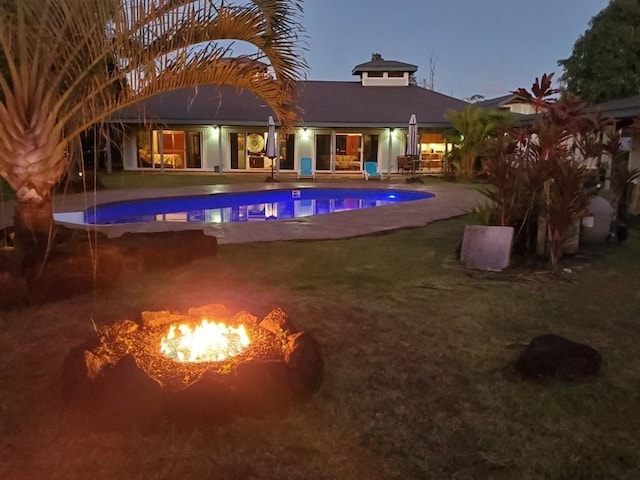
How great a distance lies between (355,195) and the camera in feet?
62.5

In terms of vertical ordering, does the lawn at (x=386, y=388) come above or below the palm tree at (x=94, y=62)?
below

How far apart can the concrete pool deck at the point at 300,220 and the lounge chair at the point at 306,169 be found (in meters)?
6.37

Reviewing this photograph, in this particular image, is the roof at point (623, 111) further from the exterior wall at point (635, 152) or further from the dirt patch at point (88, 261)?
the dirt patch at point (88, 261)

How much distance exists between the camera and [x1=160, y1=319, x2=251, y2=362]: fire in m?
3.75

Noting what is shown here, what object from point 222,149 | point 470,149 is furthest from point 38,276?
point 222,149

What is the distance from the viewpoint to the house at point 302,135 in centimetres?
2483

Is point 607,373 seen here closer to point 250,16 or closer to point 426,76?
point 250,16

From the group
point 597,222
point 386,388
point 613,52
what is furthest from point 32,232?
point 613,52

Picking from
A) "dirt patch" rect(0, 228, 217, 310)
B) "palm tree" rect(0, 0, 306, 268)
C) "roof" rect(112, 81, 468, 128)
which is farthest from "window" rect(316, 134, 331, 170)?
"palm tree" rect(0, 0, 306, 268)

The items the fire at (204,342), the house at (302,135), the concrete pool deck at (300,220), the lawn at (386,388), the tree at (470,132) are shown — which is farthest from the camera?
the house at (302,135)

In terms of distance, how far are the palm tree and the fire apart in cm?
239

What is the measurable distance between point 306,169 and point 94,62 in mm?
19179

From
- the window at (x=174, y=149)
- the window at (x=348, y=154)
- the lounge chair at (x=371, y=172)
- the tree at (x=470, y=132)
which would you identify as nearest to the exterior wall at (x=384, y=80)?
the window at (x=348, y=154)

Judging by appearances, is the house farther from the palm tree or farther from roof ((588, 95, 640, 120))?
the palm tree
